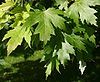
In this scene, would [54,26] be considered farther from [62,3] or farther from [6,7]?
[6,7]

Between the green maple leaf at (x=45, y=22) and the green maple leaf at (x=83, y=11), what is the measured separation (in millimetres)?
120

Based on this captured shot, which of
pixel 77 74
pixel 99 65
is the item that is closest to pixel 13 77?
pixel 77 74

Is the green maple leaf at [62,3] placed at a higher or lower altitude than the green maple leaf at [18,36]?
higher

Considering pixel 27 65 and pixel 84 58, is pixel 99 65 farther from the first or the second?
pixel 84 58

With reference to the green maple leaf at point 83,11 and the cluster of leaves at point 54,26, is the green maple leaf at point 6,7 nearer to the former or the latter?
the cluster of leaves at point 54,26

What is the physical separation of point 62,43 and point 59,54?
0.10 meters

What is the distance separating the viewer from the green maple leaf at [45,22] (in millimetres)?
1761

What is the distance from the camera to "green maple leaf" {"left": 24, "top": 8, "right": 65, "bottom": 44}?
5.78 feet

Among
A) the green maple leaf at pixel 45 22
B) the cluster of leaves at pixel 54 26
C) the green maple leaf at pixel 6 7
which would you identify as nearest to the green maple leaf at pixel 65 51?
the cluster of leaves at pixel 54 26

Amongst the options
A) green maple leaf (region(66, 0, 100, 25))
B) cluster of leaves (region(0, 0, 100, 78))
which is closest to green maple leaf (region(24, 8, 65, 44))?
cluster of leaves (region(0, 0, 100, 78))

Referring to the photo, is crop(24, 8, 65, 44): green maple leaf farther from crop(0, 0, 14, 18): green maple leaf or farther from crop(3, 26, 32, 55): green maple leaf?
crop(0, 0, 14, 18): green maple leaf

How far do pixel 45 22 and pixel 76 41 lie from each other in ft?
0.92

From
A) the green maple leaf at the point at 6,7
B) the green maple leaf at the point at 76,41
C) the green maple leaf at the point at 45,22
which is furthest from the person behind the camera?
the green maple leaf at the point at 6,7

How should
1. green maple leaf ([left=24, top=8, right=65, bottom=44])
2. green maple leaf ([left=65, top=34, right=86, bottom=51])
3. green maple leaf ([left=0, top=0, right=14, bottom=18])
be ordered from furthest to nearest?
green maple leaf ([left=0, top=0, right=14, bottom=18]), green maple leaf ([left=65, top=34, right=86, bottom=51]), green maple leaf ([left=24, top=8, right=65, bottom=44])
